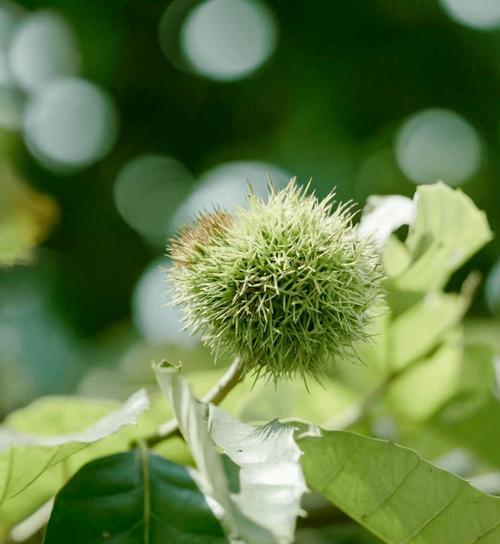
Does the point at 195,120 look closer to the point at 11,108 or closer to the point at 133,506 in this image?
the point at 11,108

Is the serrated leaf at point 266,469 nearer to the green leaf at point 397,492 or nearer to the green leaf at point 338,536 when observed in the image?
the green leaf at point 397,492

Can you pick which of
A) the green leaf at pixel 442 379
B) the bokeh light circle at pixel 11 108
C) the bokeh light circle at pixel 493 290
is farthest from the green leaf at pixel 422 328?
the bokeh light circle at pixel 11 108

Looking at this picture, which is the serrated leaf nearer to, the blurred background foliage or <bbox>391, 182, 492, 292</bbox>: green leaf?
<bbox>391, 182, 492, 292</bbox>: green leaf

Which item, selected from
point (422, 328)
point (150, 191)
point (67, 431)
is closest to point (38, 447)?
point (67, 431)

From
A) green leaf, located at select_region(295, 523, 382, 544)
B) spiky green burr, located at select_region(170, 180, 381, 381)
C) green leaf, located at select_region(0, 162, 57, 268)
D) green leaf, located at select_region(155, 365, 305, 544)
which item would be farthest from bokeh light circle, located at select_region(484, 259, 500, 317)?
green leaf, located at select_region(155, 365, 305, 544)

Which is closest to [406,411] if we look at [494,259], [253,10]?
[494,259]
